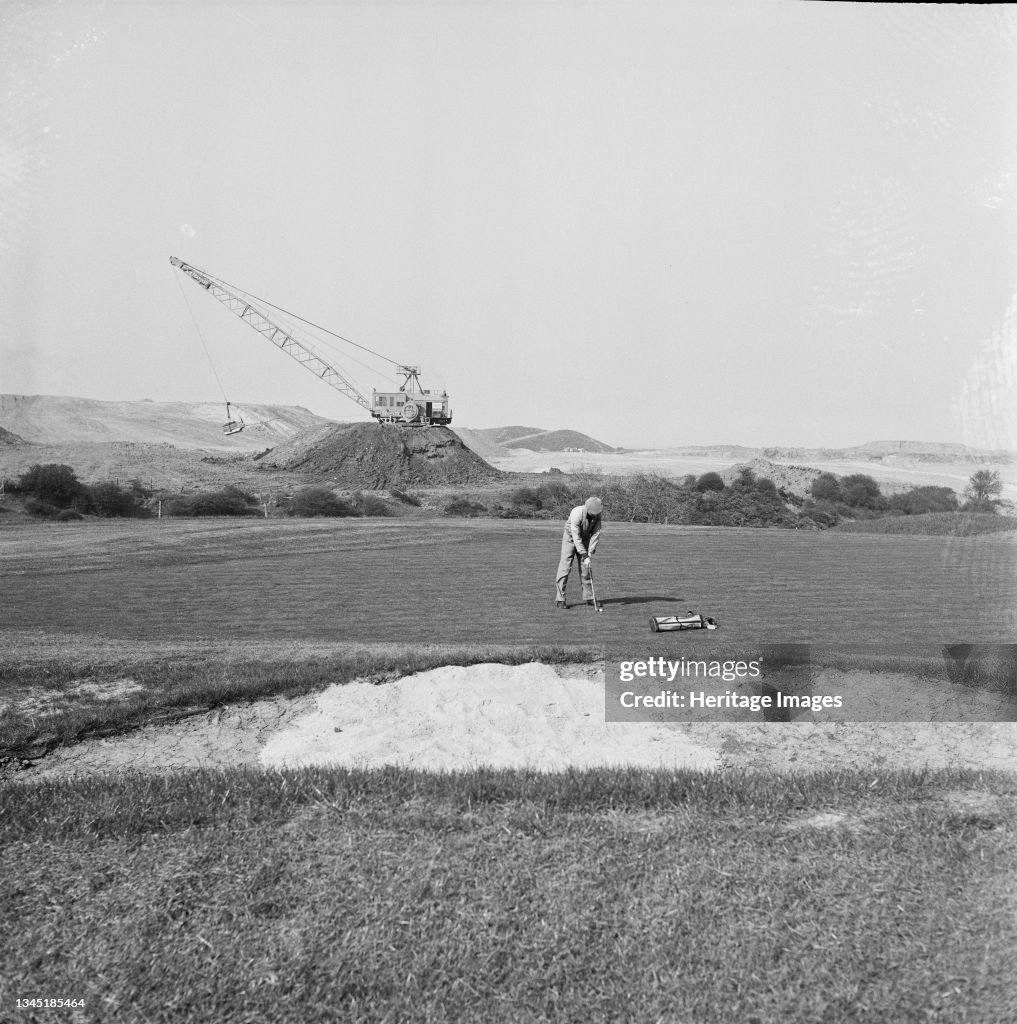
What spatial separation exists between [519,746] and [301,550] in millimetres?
3200

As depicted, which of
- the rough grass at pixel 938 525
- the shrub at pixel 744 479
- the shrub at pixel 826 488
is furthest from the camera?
the shrub at pixel 744 479

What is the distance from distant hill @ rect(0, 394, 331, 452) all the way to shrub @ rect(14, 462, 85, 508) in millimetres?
243

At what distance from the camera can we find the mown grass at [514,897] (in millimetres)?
2320

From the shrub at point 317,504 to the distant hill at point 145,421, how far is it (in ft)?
1.85

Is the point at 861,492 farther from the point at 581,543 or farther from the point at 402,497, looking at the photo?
the point at 402,497

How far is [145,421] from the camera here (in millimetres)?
8078

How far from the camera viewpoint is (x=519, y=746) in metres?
4.46

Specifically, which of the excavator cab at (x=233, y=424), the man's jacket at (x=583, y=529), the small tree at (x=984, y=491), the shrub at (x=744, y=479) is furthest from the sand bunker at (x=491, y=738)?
the excavator cab at (x=233, y=424)

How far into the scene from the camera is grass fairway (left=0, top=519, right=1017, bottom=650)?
581 centimetres

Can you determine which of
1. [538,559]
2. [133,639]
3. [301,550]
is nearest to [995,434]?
[538,559]

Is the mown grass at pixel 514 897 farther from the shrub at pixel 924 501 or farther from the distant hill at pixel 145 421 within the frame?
the distant hill at pixel 145 421

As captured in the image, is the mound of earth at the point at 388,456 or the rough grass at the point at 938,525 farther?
the mound of earth at the point at 388,456

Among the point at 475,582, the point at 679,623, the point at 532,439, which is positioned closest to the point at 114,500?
the point at 475,582

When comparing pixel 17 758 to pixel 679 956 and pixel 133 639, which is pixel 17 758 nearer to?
pixel 133 639
